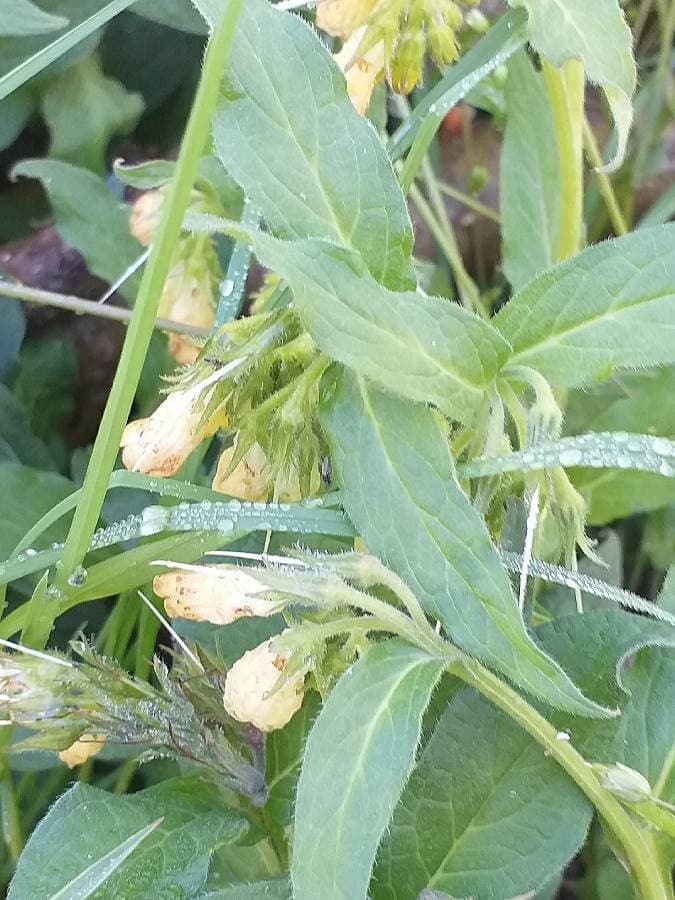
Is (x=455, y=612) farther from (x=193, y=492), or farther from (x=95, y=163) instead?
(x=95, y=163)

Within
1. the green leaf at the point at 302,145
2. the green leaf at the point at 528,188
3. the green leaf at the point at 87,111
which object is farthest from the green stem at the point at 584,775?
the green leaf at the point at 87,111

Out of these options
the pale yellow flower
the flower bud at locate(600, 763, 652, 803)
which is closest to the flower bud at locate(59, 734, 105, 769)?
the flower bud at locate(600, 763, 652, 803)

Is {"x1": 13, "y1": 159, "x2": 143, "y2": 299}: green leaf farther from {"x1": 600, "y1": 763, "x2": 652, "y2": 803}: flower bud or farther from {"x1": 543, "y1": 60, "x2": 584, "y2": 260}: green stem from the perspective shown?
{"x1": 600, "y1": 763, "x2": 652, "y2": 803}: flower bud

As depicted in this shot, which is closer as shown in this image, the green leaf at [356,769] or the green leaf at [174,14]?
the green leaf at [356,769]

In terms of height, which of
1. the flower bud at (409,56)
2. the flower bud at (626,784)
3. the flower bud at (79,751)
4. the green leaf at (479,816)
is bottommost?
the green leaf at (479,816)

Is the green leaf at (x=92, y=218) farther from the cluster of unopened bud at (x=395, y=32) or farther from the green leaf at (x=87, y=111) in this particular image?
the cluster of unopened bud at (x=395, y=32)

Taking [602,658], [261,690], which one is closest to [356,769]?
[261,690]

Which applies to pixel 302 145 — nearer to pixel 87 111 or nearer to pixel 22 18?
pixel 22 18
